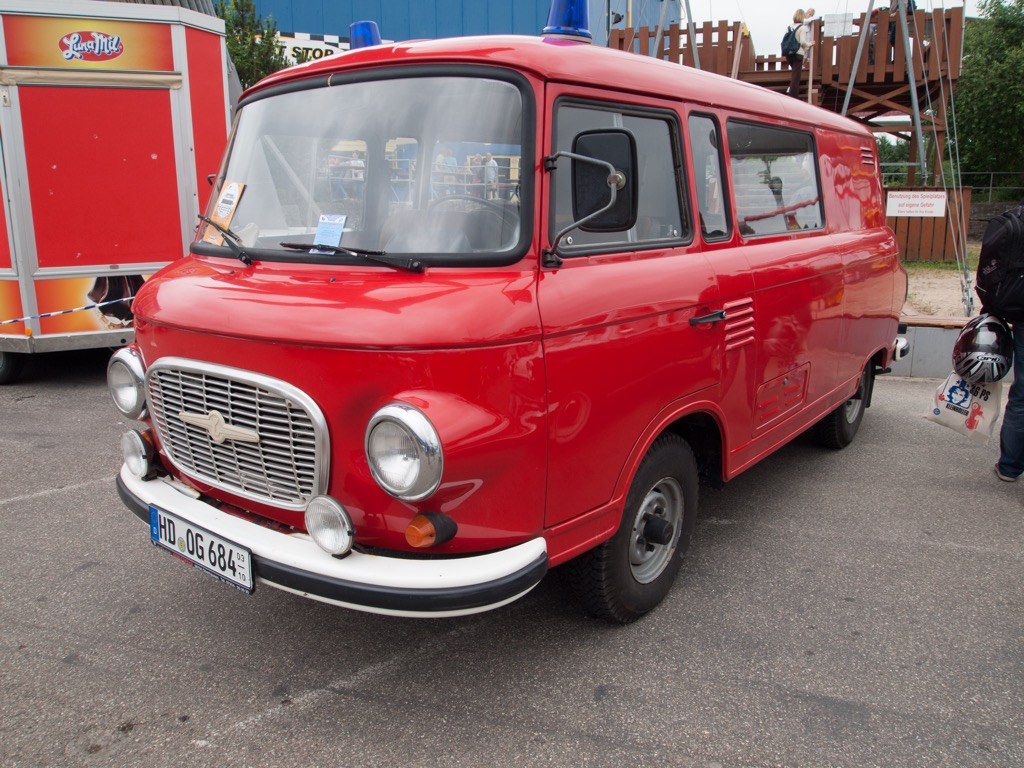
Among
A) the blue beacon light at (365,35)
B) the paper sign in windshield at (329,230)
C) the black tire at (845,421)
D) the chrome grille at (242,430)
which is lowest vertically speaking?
the black tire at (845,421)

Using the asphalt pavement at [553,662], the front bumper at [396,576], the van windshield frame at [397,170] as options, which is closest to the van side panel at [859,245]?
the asphalt pavement at [553,662]

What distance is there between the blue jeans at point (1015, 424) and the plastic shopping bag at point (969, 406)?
0.36 feet

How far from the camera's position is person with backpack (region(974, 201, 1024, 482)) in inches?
184

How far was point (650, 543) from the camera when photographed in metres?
3.42

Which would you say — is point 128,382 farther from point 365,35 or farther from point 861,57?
point 861,57

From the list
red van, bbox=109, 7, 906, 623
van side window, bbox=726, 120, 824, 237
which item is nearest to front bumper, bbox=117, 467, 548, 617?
red van, bbox=109, 7, 906, 623

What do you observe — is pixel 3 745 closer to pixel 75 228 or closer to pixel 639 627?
pixel 639 627

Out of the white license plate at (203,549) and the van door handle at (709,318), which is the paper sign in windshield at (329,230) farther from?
the van door handle at (709,318)

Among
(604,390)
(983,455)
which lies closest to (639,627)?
(604,390)

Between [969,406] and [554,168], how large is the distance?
3.77 m

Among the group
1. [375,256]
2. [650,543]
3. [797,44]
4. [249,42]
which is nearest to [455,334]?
[375,256]

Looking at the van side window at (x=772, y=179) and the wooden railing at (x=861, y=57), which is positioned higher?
the wooden railing at (x=861, y=57)

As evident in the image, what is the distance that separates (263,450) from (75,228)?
546 centimetres

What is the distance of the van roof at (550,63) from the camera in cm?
276
